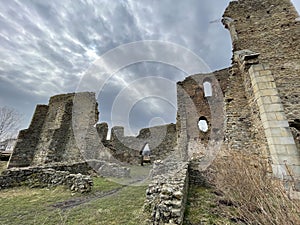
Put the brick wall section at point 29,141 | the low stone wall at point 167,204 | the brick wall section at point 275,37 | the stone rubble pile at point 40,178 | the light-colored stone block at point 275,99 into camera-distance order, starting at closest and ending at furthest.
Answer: the low stone wall at point 167,204 < the light-colored stone block at point 275,99 < the stone rubble pile at point 40,178 < the brick wall section at point 275,37 < the brick wall section at point 29,141

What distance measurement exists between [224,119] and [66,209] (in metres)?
8.26

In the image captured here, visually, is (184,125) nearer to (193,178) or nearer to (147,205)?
(193,178)

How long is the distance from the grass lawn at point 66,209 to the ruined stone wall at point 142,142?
1102cm

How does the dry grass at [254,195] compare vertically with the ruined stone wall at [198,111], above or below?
below

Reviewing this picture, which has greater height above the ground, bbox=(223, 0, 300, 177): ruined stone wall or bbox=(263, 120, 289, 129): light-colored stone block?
bbox=(223, 0, 300, 177): ruined stone wall

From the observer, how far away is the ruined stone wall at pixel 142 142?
17062mm

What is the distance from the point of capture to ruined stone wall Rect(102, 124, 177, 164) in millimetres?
17062

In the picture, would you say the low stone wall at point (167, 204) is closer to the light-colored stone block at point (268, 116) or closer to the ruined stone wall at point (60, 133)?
the light-colored stone block at point (268, 116)

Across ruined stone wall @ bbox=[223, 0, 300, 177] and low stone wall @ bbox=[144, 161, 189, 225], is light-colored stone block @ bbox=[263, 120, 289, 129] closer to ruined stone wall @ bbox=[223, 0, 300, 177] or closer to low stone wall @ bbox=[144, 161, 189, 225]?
ruined stone wall @ bbox=[223, 0, 300, 177]

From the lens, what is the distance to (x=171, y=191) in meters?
3.01

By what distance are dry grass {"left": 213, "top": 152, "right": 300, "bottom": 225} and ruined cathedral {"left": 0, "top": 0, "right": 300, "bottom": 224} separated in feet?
1.52

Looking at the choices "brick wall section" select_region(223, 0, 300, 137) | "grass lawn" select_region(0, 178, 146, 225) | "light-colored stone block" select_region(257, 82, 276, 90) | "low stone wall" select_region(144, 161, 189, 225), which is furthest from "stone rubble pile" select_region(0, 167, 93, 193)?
"brick wall section" select_region(223, 0, 300, 137)

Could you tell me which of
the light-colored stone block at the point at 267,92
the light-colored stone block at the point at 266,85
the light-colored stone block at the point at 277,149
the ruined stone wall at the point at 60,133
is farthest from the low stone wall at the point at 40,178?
the light-colored stone block at the point at 266,85

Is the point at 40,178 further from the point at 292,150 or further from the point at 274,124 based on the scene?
the point at 292,150
